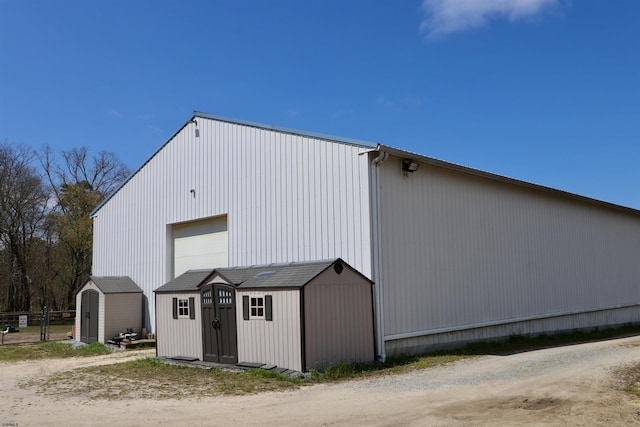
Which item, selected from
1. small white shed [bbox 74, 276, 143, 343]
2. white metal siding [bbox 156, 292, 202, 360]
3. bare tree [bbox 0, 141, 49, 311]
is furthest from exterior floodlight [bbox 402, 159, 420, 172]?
bare tree [bbox 0, 141, 49, 311]

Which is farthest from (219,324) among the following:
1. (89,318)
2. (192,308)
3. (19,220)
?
(19,220)

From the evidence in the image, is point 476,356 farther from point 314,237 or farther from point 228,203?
point 228,203

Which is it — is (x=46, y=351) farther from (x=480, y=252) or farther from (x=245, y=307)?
(x=480, y=252)

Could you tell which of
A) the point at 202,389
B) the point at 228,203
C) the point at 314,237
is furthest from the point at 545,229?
the point at 202,389

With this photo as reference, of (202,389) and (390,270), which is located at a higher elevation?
(390,270)

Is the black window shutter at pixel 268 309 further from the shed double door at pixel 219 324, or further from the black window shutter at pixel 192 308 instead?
the black window shutter at pixel 192 308

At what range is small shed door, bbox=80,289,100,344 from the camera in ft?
64.7

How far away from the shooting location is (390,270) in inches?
550

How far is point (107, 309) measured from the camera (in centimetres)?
1962

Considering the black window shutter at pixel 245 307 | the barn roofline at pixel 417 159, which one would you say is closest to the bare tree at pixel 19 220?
the barn roofline at pixel 417 159

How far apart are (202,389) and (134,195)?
13.3 meters

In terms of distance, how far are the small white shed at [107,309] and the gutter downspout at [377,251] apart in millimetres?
10701

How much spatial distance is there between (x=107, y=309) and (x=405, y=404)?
14.2 m

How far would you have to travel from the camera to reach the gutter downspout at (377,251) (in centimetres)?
1326
